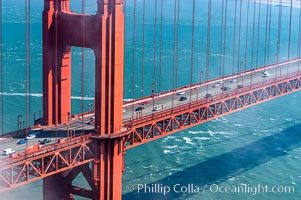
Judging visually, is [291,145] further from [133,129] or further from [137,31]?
[137,31]

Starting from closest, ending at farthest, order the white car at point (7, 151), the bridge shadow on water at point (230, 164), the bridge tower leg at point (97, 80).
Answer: the white car at point (7, 151)
the bridge tower leg at point (97, 80)
the bridge shadow on water at point (230, 164)

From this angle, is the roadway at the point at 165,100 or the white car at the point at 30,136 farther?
the roadway at the point at 165,100

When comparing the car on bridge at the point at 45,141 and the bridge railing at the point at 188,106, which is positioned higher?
the bridge railing at the point at 188,106

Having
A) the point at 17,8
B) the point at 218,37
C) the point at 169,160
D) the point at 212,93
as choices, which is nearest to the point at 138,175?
the point at 169,160

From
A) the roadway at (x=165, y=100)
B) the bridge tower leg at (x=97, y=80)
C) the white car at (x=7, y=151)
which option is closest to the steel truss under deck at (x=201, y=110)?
the roadway at (x=165, y=100)

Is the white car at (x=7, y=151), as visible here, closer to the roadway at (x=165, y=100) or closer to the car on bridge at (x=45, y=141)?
the roadway at (x=165, y=100)

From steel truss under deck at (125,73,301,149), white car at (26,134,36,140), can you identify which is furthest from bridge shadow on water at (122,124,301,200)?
white car at (26,134,36,140)
